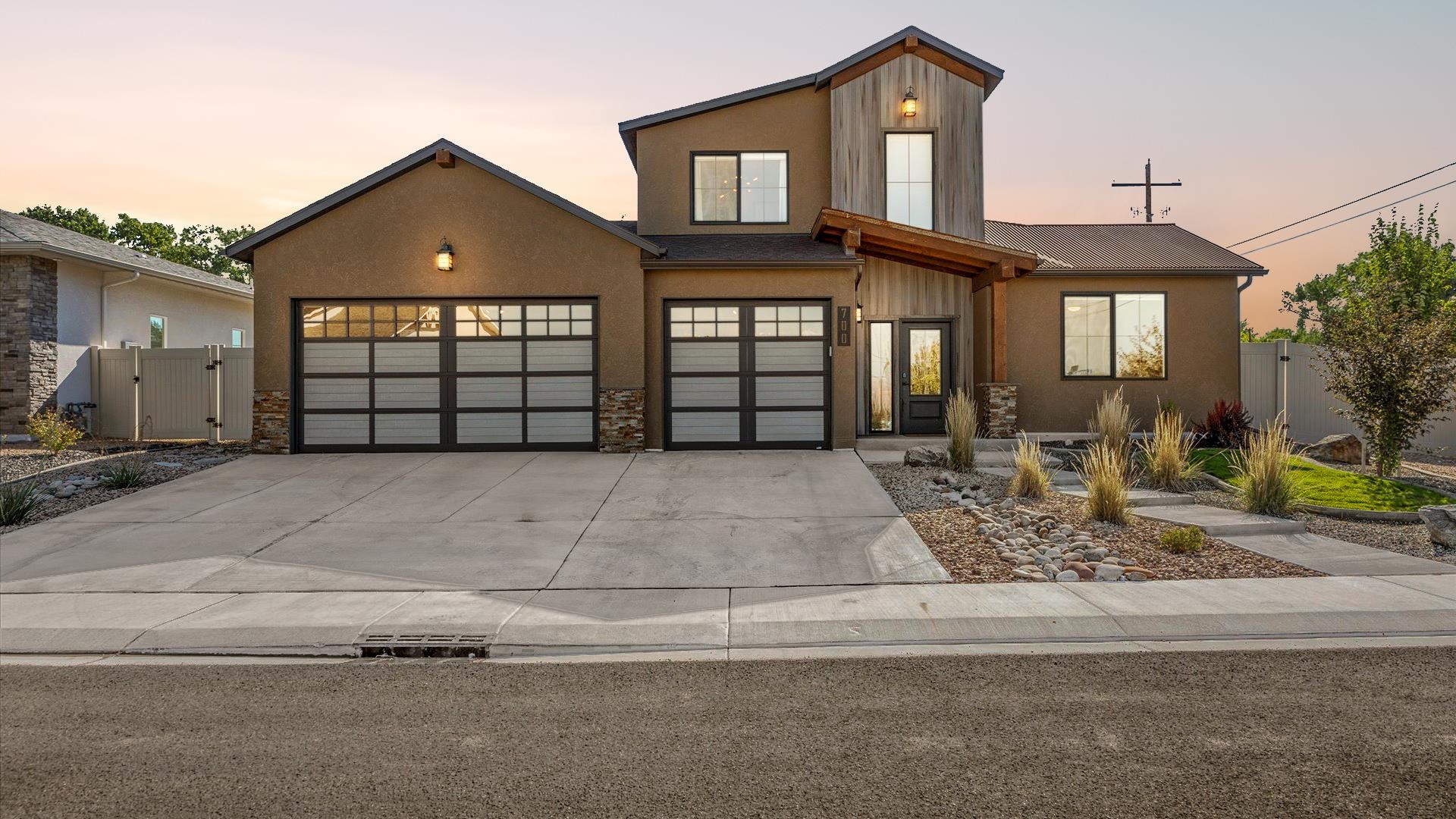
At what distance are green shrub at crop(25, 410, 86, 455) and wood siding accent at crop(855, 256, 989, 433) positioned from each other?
13659 millimetres

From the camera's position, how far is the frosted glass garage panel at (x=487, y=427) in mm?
13320

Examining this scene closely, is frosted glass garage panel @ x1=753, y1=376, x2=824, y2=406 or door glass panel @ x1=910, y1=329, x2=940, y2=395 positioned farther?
door glass panel @ x1=910, y1=329, x2=940, y2=395

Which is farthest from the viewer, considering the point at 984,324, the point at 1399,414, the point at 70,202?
the point at 70,202

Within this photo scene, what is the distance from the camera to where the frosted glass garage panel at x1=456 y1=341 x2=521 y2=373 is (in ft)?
43.7

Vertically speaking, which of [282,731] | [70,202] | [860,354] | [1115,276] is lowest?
[282,731]

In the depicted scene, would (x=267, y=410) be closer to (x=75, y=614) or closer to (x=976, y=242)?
(x=75, y=614)

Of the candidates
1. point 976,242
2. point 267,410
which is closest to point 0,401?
point 267,410

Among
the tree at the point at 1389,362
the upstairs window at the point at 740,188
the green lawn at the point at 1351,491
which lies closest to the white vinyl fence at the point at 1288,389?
the tree at the point at 1389,362

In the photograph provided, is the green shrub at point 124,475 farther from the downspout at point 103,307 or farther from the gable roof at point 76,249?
the downspout at point 103,307

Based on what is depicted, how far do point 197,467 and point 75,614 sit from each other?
6931 mm

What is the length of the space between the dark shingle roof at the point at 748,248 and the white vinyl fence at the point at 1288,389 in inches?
353

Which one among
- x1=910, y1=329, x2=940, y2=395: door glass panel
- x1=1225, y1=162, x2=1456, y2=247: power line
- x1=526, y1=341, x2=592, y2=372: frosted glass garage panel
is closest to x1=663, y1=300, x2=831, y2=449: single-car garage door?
x1=526, y1=341, x2=592, y2=372: frosted glass garage panel

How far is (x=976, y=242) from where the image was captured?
1320cm

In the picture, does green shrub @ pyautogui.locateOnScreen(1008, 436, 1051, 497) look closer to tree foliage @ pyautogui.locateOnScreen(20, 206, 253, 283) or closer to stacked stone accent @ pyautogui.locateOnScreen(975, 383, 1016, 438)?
stacked stone accent @ pyautogui.locateOnScreen(975, 383, 1016, 438)
